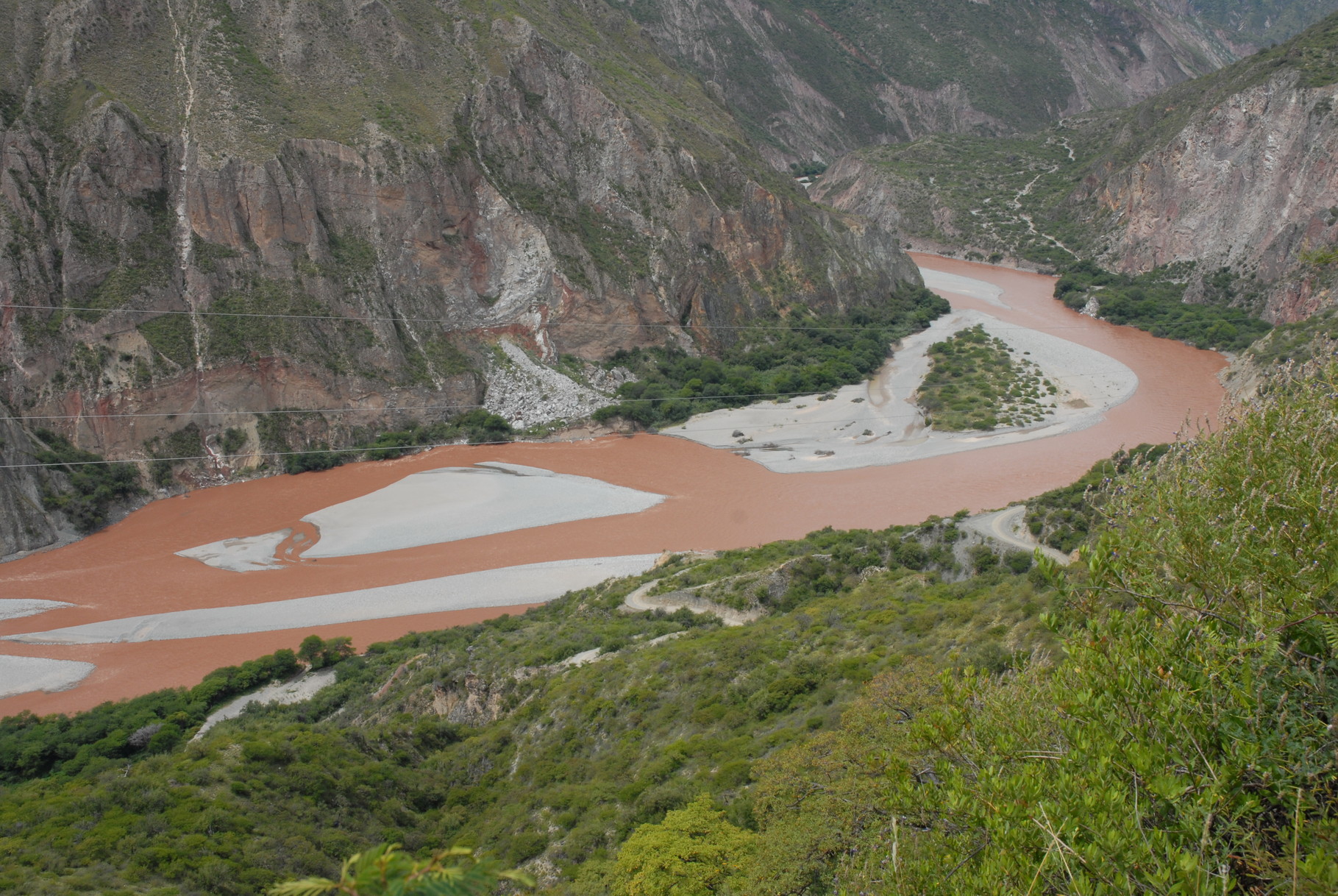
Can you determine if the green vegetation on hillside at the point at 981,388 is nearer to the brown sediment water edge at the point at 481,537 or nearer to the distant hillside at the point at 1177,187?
the brown sediment water edge at the point at 481,537

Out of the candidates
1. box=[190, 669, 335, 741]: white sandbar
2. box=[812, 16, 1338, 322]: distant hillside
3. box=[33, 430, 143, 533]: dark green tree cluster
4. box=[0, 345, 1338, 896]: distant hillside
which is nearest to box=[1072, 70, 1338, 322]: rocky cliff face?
box=[812, 16, 1338, 322]: distant hillside

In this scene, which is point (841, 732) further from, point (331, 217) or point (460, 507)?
point (331, 217)

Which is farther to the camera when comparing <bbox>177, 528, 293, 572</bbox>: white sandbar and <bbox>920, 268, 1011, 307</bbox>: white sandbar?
<bbox>920, 268, 1011, 307</bbox>: white sandbar

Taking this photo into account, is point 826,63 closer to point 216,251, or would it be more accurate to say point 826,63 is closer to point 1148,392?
point 1148,392

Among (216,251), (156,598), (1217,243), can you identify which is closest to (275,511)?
(156,598)

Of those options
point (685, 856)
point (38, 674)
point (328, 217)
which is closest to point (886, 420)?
point (328, 217)

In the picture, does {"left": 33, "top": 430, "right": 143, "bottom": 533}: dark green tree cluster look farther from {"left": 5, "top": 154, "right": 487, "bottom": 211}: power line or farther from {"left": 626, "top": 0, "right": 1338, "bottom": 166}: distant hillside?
{"left": 626, "top": 0, "right": 1338, "bottom": 166}: distant hillside
